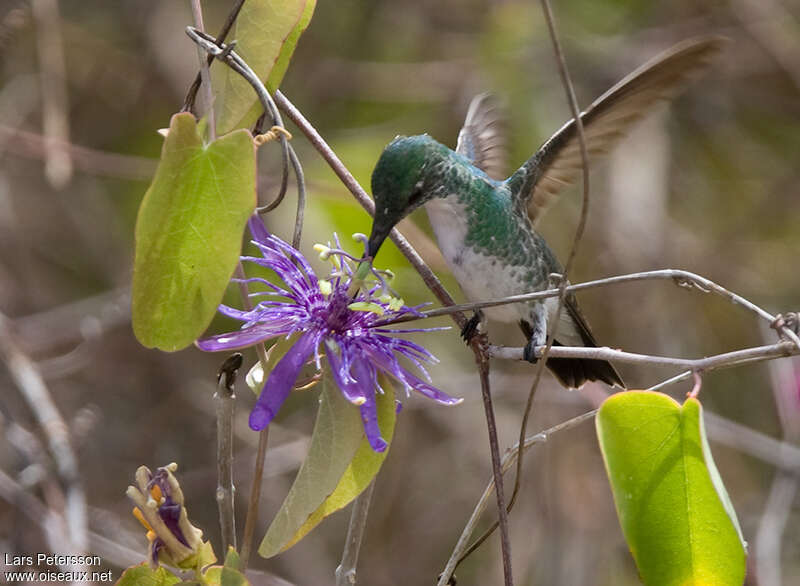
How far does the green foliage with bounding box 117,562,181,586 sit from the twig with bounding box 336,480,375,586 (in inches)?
8.8

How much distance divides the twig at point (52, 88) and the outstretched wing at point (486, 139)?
104 centimetres

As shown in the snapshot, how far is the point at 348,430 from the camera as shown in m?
1.23

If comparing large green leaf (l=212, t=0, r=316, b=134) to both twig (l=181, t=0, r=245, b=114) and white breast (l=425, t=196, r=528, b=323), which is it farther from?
white breast (l=425, t=196, r=528, b=323)

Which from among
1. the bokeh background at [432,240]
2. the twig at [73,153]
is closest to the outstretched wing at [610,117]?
the bokeh background at [432,240]

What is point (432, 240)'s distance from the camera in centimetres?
304

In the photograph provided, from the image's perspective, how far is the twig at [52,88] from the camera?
2.66 m

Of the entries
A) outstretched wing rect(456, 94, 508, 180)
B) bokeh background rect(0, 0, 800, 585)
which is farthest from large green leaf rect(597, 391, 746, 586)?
bokeh background rect(0, 0, 800, 585)

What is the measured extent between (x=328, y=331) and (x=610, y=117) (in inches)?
30.0

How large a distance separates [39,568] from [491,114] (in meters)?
1.61

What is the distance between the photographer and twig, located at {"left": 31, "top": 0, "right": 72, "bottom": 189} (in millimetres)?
2660

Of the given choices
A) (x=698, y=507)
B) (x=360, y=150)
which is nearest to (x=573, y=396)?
(x=360, y=150)

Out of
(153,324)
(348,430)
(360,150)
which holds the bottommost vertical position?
(348,430)

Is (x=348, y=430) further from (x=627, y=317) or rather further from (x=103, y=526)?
(x=627, y=317)

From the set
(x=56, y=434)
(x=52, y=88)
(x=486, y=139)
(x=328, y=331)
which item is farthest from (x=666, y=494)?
(x=52, y=88)
